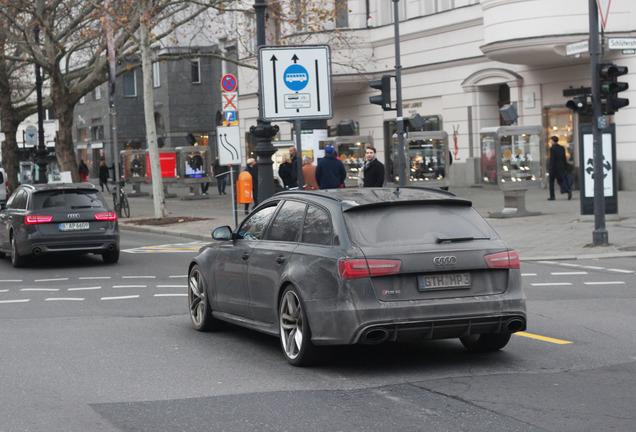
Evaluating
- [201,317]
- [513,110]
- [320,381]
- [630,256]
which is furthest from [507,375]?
[513,110]

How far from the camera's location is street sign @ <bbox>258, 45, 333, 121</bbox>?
17.5m

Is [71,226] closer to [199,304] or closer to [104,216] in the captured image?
[104,216]

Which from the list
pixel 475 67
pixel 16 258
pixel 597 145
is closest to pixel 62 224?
pixel 16 258

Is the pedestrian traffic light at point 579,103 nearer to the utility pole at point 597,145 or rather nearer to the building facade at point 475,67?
the utility pole at point 597,145

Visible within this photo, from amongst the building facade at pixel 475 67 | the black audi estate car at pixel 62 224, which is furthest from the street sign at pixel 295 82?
the building facade at pixel 475 67

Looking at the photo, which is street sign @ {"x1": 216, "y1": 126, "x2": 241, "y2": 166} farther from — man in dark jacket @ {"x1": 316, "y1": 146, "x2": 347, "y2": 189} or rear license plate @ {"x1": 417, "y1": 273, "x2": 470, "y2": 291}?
rear license plate @ {"x1": 417, "y1": 273, "x2": 470, "y2": 291}

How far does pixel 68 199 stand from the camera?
19.0 metres

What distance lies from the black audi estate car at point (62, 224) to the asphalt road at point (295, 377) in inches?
222

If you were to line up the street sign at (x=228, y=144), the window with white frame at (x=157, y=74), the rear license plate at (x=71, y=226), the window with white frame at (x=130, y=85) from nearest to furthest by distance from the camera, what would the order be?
the rear license plate at (x=71, y=226), the street sign at (x=228, y=144), the window with white frame at (x=157, y=74), the window with white frame at (x=130, y=85)

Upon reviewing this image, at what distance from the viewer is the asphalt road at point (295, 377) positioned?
22.3 feet

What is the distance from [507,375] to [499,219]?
17.1 meters

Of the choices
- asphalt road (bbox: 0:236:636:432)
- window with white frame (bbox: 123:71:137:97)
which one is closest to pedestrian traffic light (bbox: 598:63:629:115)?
asphalt road (bbox: 0:236:636:432)

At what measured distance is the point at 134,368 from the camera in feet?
29.0

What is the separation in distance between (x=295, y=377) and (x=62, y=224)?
11.3 m
